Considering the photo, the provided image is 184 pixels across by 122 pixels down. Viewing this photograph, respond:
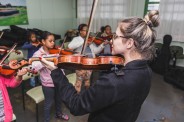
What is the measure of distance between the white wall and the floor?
2263 millimetres

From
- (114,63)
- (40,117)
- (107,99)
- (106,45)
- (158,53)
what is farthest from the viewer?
(158,53)

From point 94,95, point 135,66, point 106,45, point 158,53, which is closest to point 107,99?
point 94,95

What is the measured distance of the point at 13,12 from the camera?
14.0 feet

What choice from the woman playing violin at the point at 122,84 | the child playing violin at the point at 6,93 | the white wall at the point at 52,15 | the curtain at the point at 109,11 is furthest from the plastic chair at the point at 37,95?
the curtain at the point at 109,11

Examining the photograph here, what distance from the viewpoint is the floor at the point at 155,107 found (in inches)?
97.5

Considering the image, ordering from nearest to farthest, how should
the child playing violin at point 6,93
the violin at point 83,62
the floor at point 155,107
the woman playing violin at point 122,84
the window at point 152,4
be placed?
the woman playing violin at point 122,84 < the violin at point 83,62 < the child playing violin at point 6,93 < the floor at point 155,107 < the window at point 152,4

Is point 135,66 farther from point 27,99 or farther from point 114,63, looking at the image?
point 27,99

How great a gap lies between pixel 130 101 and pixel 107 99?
0.43ft

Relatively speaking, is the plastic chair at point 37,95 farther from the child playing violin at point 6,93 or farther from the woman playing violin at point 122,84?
the woman playing violin at point 122,84

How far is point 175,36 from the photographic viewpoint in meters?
4.27

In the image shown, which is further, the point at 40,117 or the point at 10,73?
the point at 40,117

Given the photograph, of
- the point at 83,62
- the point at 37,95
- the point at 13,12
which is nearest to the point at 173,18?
the point at 37,95

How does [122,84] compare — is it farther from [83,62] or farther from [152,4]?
[152,4]

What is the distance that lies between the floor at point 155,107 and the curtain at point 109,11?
2393mm
